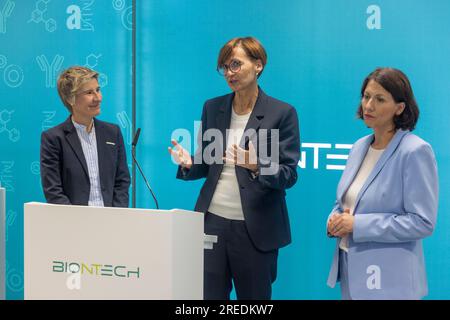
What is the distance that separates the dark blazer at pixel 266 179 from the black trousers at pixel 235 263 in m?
0.05

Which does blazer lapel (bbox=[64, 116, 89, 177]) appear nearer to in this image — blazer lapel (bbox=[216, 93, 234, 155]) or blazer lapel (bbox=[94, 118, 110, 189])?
blazer lapel (bbox=[94, 118, 110, 189])

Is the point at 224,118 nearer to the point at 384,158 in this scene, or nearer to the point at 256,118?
the point at 256,118

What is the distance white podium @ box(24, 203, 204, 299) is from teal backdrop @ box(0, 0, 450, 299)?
1639mm

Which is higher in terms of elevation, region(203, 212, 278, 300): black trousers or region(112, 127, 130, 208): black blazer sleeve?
region(112, 127, 130, 208): black blazer sleeve

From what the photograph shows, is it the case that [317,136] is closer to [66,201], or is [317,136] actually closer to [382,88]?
[382,88]

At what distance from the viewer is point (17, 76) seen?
454 centimetres

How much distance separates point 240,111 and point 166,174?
130cm

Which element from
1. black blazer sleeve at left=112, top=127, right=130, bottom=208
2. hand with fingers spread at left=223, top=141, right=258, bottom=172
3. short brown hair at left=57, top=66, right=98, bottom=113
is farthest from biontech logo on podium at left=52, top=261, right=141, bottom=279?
short brown hair at left=57, top=66, right=98, bottom=113

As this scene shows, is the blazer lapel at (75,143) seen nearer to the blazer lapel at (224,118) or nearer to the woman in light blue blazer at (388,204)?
the blazer lapel at (224,118)

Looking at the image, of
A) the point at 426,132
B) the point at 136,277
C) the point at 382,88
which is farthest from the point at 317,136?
the point at 136,277

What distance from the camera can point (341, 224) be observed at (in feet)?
8.88

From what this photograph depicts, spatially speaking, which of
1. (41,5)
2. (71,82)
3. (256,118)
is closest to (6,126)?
(41,5)

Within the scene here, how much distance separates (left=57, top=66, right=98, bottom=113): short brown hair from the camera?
130 inches

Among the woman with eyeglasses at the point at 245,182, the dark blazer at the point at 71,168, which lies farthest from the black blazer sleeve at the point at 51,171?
the woman with eyeglasses at the point at 245,182
